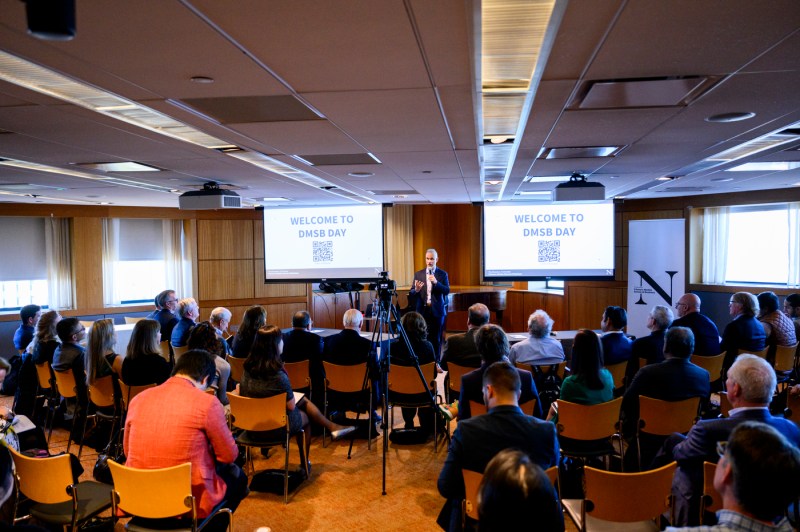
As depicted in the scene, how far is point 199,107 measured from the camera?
3129 millimetres

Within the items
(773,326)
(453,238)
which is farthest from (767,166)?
(453,238)

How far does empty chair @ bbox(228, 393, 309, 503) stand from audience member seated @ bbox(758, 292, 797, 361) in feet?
15.7

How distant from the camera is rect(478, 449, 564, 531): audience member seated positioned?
1354 millimetres

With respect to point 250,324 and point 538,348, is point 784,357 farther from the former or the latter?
point 250,324

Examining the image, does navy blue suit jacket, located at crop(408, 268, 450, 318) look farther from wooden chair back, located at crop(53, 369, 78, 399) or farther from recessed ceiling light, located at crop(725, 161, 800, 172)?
wooden chair back, located at crop(53, 369, 78, 399)

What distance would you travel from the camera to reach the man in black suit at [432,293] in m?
7.93

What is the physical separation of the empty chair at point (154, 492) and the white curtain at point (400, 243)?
401 inches

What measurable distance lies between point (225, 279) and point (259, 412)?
7229 mm

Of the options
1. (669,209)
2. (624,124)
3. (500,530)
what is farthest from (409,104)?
(669,209)

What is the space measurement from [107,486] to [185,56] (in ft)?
7.91

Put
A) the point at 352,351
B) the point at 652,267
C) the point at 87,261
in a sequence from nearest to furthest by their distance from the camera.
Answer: the point at 352,351 < the point at 652,267 < the point at 87,261

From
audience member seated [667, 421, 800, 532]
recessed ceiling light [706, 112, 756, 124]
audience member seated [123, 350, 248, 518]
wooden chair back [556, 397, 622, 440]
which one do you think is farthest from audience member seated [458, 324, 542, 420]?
recessed ceiling light [706, 112, 756, 124]

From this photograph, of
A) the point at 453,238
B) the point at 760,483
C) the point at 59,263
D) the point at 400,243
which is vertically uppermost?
the point at 453,238

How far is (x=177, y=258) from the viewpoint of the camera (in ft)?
36.9
